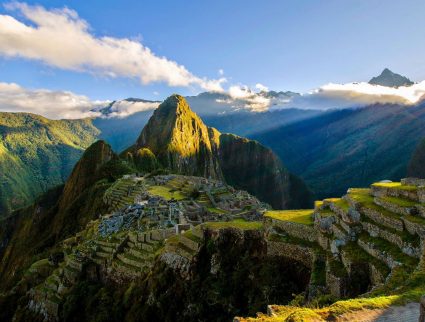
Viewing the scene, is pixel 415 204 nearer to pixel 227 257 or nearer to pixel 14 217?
pixel 227 257

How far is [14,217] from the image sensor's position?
180 meters

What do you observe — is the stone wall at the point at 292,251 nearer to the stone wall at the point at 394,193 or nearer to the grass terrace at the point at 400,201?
the grass terrace at the point at 400,201

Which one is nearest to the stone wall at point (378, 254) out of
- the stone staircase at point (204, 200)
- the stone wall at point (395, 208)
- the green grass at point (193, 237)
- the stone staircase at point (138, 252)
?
the stone wall at point (395, 208)

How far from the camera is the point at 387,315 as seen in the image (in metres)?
11.5

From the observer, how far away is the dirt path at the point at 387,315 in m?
11.2

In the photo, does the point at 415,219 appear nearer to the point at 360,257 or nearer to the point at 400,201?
the point at 360,257

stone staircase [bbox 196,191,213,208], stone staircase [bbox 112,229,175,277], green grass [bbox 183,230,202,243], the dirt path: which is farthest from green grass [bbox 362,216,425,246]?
stone staircase [bbox 196,191,213,208]

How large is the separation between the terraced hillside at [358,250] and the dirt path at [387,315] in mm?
220

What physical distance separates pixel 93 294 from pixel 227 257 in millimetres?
17595

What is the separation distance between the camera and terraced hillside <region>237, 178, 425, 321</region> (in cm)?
1270

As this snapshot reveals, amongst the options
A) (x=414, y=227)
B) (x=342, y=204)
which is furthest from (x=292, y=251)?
(x=414, y=227)

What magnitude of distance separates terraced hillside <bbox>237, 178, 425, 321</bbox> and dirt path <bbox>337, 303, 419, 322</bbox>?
220 millimetres

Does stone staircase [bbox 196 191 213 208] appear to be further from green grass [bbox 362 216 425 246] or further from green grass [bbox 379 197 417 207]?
green grass [bbox 362 216 425 246]

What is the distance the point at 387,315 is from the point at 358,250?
292 inches
